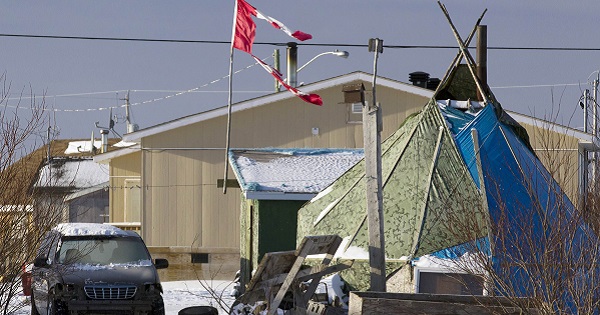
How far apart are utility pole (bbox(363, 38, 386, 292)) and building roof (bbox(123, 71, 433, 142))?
1652 centimetres

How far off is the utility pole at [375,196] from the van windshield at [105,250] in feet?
18.5

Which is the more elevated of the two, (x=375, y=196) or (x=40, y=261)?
(x=375, y=196)

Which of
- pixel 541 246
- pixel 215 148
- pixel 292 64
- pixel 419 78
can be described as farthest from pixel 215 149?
pixel 541 246

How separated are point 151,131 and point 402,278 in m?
16.1

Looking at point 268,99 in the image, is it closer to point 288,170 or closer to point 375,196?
point 288,170

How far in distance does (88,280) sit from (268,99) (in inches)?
564

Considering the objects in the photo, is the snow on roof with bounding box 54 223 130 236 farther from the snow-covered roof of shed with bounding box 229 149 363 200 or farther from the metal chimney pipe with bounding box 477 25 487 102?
the metal chimney pipe with bounding box 477 25 487 102

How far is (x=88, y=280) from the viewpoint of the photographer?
17719 millimetres

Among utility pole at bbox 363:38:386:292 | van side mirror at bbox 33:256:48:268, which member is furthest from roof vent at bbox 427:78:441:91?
utility pole at bbox 363:38:386:292

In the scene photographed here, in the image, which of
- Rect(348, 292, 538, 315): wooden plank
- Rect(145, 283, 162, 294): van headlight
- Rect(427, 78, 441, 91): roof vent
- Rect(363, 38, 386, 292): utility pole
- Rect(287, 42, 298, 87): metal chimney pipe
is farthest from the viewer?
Rect(287, 42, 298, 87): metal chimney pipe

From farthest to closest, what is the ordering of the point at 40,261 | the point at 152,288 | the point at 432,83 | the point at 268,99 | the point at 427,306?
the point at 432,83 → the point at 268,99 → the point at 152,288 → the point at 40,261 → the point at 427,306

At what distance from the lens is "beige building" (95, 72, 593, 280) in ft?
102

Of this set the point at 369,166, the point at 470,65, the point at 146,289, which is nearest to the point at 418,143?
the point at 470,65

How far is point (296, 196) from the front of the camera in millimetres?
23484
